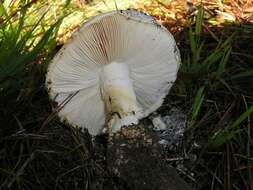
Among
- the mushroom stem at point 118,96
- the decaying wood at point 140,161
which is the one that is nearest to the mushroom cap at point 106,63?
the mushroom stem at point 118,96

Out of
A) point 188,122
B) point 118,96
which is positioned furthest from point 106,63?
point 188,122

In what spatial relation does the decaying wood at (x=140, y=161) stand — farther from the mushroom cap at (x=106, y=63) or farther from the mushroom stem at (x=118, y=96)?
the mushroom cap at (x=106, y=63)

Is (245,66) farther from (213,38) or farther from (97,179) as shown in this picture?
(97,179)

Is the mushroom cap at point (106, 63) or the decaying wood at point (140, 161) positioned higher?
the mushroom cap at point (106, 63)

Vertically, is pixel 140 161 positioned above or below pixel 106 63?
below

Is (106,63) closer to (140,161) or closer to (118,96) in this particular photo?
(118,96)

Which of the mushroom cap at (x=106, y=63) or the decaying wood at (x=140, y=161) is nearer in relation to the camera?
the decaying wood at (x=140, y=161)
